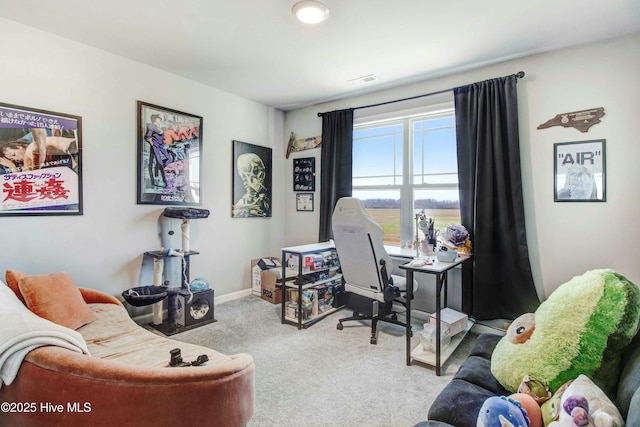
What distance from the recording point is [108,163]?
9.33 feet

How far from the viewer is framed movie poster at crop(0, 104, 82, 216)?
2320 mm

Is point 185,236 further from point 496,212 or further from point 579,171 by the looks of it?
point 579,171

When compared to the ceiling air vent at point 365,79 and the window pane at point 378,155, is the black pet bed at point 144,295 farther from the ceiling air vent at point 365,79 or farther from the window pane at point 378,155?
the ceiling air vent at point 365,79

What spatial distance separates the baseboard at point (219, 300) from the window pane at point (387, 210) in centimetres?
195

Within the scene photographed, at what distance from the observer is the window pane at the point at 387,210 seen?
12.1 ft

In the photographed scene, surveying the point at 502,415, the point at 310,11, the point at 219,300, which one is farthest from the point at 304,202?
the point at 502,415

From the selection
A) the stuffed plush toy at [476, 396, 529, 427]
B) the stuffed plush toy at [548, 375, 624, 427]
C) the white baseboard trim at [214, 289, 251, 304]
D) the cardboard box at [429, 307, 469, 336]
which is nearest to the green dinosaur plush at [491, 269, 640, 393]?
the stuffed plush toy at [548, 375, 624, 427]

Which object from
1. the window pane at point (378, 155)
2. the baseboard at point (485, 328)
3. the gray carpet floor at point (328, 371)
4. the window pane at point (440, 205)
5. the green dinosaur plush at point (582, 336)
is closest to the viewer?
the green dinosaur plush at point (582, 336)

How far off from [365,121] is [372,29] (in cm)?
142

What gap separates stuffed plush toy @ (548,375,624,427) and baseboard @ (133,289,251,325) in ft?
10.1

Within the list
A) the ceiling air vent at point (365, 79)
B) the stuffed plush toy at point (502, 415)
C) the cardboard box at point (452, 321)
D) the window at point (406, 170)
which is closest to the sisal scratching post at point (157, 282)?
the window at point (406, 170)

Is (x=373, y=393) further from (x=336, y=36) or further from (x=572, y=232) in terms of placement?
(x=336, y=36)

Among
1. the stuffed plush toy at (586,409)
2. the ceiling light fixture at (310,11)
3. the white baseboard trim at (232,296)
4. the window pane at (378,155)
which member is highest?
the ceiling light fixture at (310,11)

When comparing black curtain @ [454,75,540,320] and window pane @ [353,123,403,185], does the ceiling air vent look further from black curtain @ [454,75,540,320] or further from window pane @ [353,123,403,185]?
black curtain @ [454,75,540,320]
